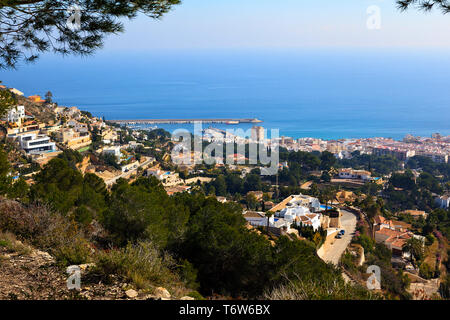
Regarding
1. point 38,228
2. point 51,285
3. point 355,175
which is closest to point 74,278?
point 51,285

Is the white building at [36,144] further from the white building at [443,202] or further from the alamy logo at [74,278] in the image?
the white building at [443,202]

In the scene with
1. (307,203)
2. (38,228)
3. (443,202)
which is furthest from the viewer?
(443,202)

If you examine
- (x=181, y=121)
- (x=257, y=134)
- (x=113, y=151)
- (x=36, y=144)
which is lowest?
(x=257, y=134)

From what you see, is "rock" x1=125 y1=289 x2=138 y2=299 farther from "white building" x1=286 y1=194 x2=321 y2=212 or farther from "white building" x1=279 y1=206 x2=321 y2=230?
"white building" x1=286 y1=194 x2=321 y2=212

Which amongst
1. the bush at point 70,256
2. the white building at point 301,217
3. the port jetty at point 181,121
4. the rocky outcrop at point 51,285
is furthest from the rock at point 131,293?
the port jetty at point 181,121

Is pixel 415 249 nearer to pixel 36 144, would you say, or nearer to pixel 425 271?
pixel 425 271

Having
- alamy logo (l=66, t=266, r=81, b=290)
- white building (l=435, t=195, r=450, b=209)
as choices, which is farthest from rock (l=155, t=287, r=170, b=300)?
white building (l=435, t=195, r=450, b=209)
